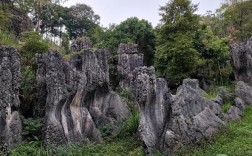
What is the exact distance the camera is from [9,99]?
34.3 feet

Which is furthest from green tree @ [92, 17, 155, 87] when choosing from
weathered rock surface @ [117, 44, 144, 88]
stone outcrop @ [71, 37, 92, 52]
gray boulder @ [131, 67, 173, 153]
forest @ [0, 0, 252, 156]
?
gray boulder @ [131, 67, 173, 153]

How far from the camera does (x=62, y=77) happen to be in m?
11.3

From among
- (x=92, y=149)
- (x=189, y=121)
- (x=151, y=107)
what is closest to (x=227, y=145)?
(x=189, y=121)

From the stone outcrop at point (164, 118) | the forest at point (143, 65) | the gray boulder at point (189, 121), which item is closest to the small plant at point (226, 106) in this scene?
the forest at point (143, 65)

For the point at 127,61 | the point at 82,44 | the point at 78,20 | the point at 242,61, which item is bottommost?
the point at 242,61

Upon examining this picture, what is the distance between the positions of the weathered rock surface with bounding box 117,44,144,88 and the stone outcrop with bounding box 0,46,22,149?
29.0ft

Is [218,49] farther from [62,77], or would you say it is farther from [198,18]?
[62,77]

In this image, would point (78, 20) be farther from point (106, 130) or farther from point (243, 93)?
point (106, 130)

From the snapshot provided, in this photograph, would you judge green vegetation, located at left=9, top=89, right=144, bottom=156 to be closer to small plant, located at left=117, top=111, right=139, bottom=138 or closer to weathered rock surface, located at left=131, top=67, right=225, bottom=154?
small plant, located at left=117, top=111, right=139, bottom=138

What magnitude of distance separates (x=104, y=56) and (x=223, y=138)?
18.3 ft

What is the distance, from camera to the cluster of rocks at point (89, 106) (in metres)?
10.5

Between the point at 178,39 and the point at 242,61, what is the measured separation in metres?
4.05

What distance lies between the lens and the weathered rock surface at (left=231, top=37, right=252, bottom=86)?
18891 mm

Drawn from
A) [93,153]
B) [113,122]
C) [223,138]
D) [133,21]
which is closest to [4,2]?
[133,21]
